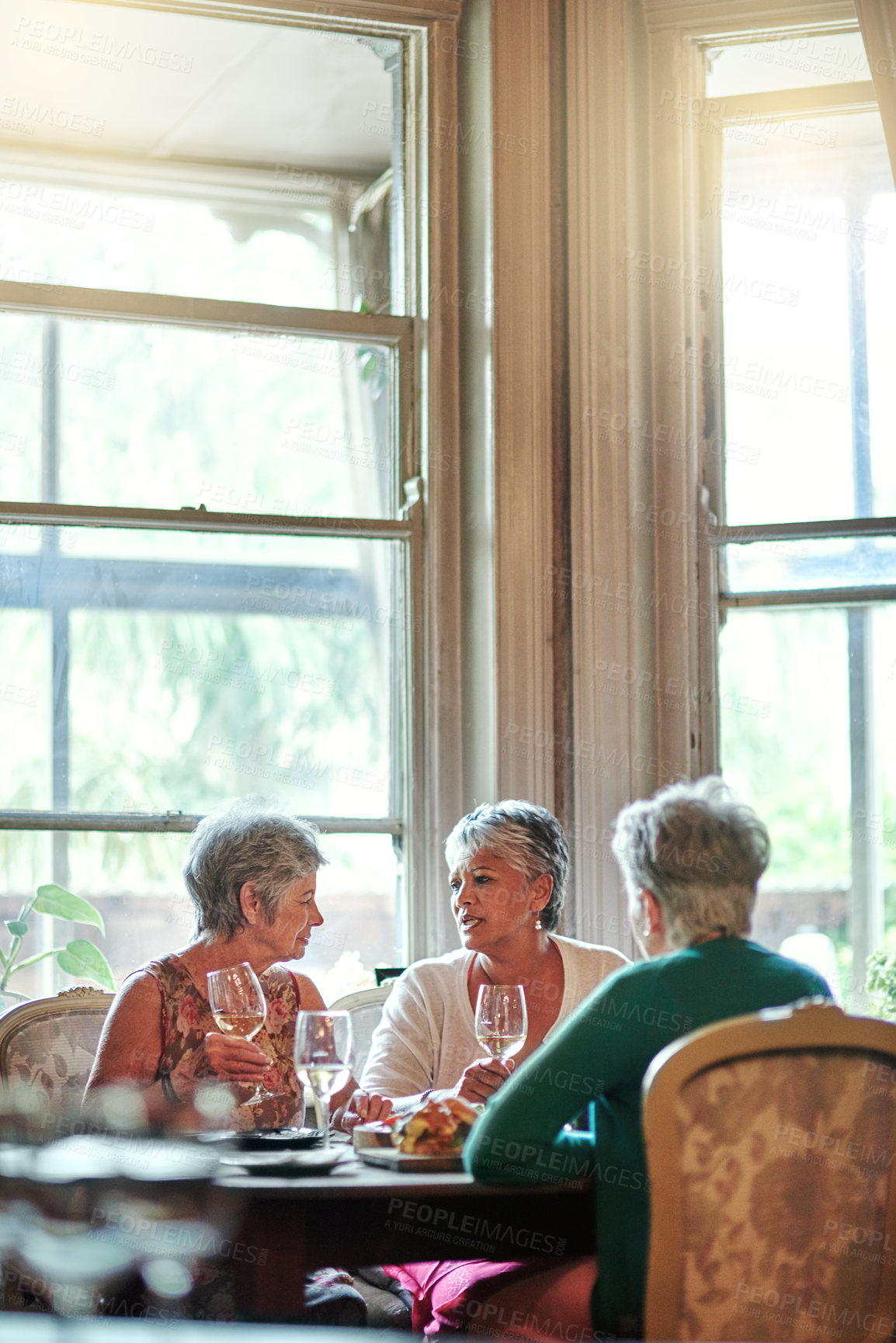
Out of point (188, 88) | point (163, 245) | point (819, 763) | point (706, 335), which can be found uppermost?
point (188, 88)

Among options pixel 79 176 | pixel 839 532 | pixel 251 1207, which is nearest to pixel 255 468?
pixel 79 176

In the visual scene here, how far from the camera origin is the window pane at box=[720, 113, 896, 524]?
10.3 ft

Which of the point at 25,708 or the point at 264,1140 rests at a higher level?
the point at 25,708

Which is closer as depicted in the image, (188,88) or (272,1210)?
(272,1210)

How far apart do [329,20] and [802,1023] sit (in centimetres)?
268

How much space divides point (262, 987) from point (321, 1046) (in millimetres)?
650

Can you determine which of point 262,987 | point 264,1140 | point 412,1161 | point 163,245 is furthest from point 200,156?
point 412,1161

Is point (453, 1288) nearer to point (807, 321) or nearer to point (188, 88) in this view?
point (807, 321)

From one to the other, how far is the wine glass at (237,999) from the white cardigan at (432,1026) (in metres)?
0.49

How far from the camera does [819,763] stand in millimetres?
3104

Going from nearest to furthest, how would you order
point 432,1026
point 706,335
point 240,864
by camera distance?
point 240,864
point 432,1026
point 706,335

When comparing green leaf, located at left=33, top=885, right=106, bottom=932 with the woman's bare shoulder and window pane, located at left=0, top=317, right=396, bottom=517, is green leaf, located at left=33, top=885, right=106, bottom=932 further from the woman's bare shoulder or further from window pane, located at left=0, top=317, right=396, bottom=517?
window pane, located at left=0, top=317, right=396, bottom=517

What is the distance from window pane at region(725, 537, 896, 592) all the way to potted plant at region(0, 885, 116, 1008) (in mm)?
1652

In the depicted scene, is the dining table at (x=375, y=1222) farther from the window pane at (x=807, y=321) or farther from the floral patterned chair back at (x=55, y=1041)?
the window pane at (x=807, y=321)
